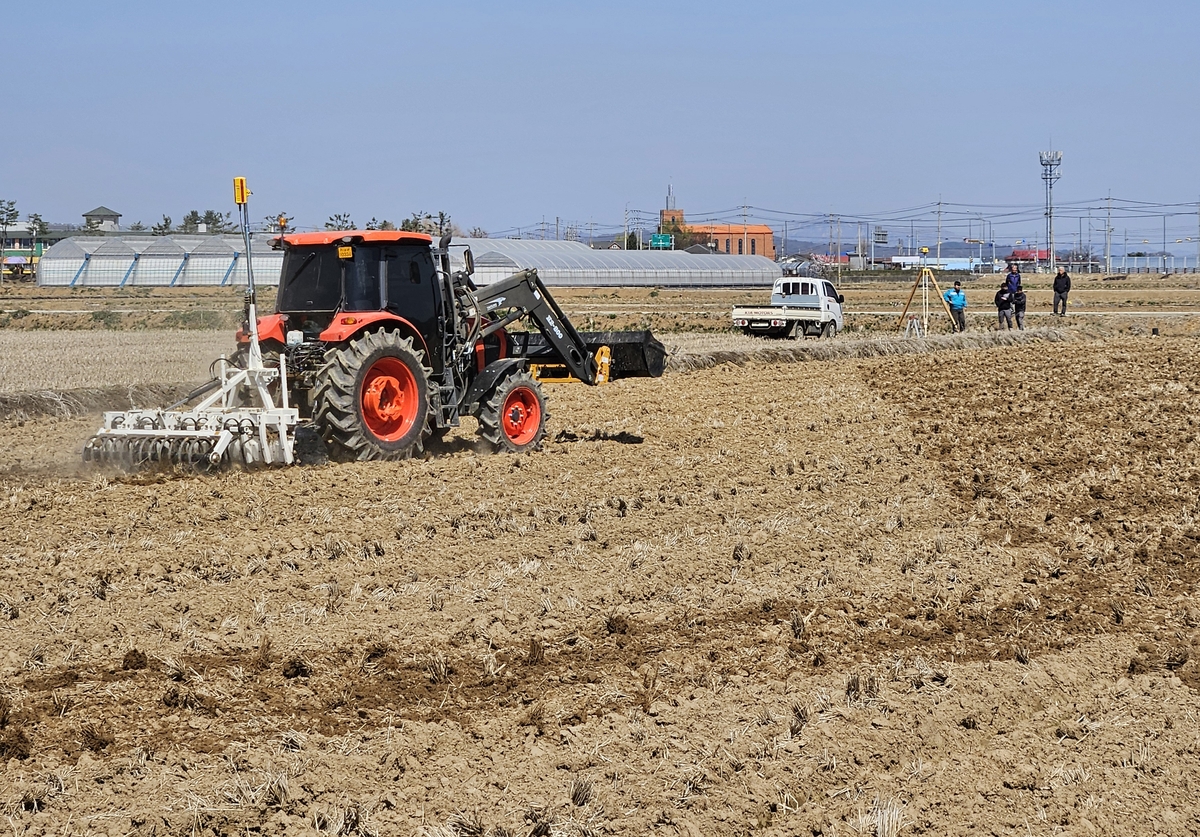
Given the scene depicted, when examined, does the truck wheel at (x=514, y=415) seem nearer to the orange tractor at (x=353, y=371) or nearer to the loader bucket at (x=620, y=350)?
the orange tractor at (x=353, y=371)

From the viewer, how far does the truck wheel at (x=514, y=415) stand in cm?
1259

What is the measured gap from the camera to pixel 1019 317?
31.1 meters

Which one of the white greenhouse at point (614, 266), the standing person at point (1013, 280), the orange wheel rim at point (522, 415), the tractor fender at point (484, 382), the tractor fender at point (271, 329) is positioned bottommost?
the orange wheel rim at point (522, 415)

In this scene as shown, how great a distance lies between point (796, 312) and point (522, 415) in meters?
19.4

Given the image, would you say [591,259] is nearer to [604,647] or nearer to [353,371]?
[353,371]

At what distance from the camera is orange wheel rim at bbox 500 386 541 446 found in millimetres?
12930

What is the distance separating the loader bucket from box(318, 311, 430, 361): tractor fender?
209cm

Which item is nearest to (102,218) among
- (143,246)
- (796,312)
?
(143,246)

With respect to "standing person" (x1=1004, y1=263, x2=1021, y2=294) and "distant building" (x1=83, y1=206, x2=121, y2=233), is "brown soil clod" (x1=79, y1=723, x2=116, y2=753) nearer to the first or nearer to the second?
"standing person" (x1=1004, y1=263, x2=1021, y2=294)

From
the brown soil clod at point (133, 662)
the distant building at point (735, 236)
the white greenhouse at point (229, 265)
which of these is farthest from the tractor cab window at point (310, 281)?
the distant building at point (735, 236)

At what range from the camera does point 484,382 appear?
495 inches

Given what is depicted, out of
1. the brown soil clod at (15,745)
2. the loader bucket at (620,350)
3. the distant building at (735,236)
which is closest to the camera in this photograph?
the brown soil clod at (15,745)

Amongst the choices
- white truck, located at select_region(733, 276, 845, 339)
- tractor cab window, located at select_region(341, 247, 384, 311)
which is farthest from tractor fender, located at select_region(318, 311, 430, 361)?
white truck, located at select_region(733, 276, 845, 339)

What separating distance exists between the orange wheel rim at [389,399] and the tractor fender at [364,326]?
35 cm
